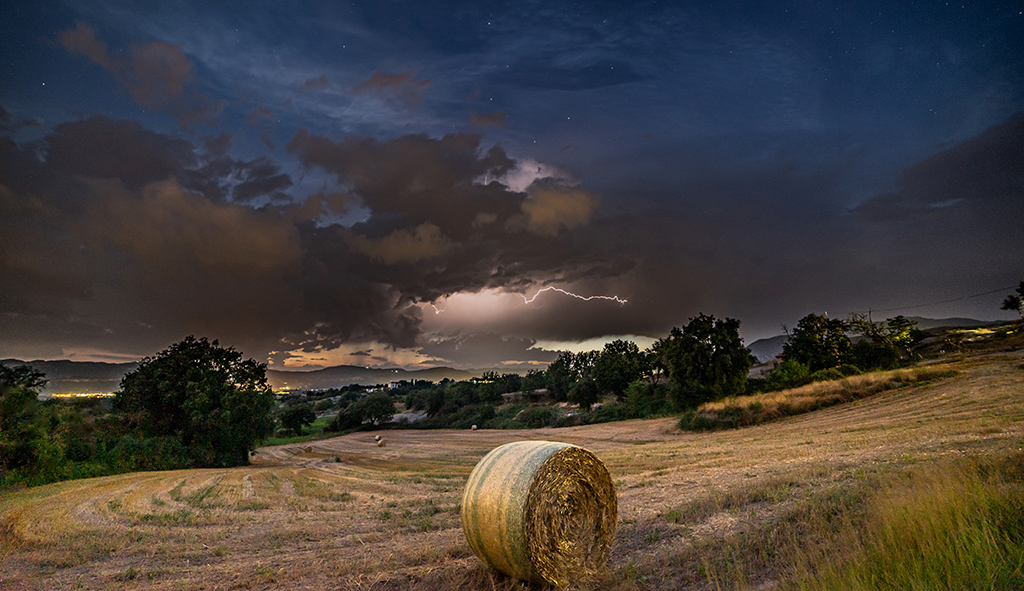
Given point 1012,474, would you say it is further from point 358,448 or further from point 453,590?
point 358,448

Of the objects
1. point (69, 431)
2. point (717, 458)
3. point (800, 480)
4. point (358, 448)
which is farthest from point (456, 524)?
point (358, 448)

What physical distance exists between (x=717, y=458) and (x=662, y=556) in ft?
39.9


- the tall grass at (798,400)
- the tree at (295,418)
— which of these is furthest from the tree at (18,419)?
the tree at (295,418)

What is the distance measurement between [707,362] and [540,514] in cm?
3921

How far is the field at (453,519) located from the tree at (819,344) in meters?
38.9

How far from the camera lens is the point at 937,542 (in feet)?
16.4

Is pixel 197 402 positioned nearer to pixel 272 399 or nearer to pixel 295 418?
pixel 272 399

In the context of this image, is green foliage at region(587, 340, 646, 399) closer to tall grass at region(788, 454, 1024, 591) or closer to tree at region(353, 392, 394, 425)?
tree at region(353, 392, 394, 425)

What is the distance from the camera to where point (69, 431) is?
22484 millimetres

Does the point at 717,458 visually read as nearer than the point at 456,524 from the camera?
No

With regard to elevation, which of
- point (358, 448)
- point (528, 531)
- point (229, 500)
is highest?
point (528, 531)

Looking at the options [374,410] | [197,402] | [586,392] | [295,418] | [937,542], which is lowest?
[374,410]

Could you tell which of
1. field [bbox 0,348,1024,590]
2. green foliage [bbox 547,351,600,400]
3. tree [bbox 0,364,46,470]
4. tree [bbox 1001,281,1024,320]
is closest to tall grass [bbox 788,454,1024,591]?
field [bbox 0,348,1024,590]

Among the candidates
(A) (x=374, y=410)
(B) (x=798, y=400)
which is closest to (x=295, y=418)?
(A) (x=374, y=410)
